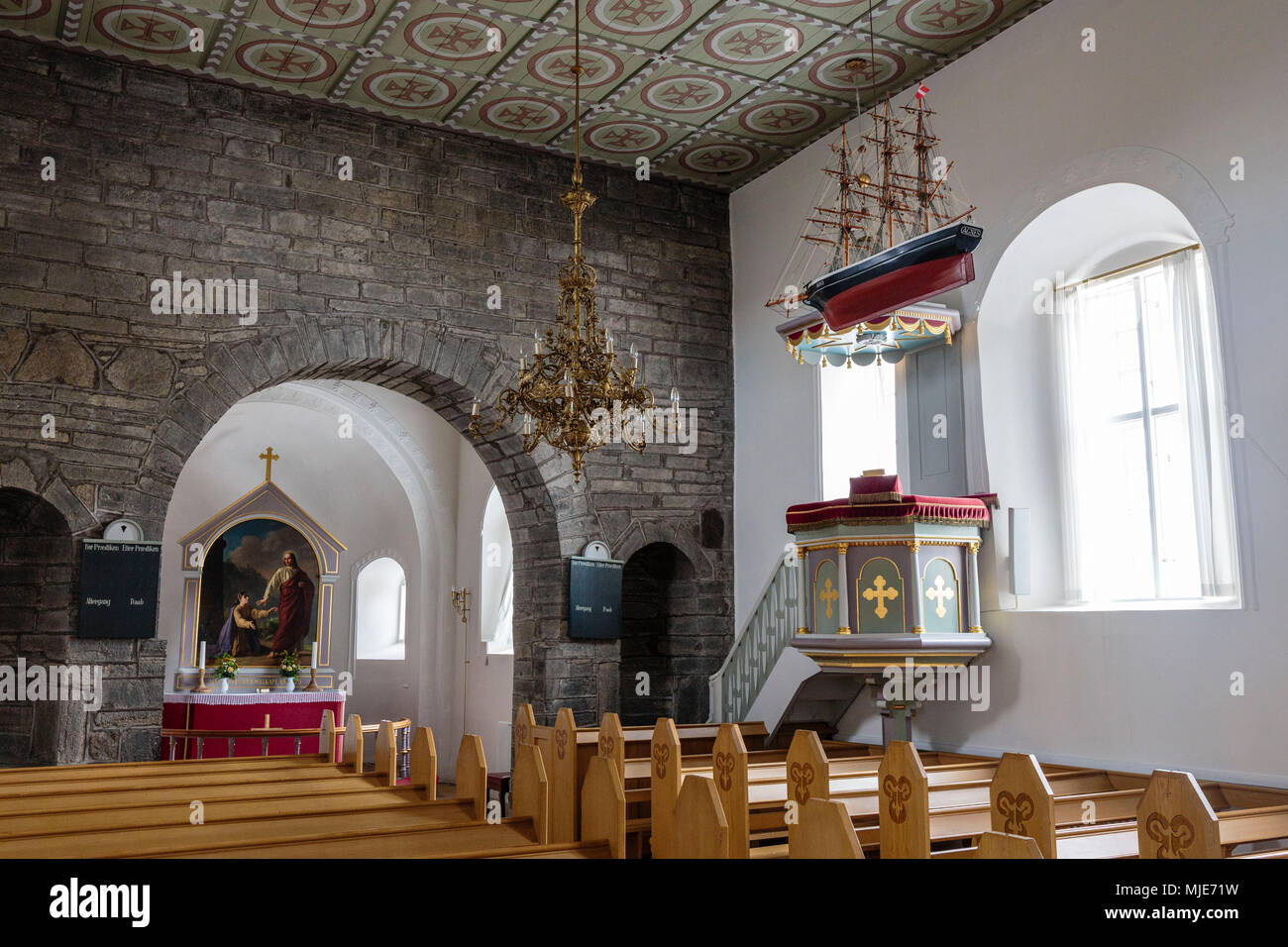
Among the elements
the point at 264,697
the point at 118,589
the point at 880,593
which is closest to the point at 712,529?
the point at 880,593

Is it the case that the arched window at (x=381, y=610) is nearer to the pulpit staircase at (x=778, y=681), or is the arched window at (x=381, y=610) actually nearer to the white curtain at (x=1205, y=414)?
the pulpit staircase at (x=778, y=681)

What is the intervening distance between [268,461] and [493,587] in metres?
3.17

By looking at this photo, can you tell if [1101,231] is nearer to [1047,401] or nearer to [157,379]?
[1047,401]

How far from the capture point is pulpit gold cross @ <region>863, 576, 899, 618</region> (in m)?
6.68

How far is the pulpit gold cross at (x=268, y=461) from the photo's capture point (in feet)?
42.6

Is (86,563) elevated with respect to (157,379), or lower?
lower

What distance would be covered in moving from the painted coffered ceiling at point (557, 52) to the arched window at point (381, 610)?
22.0 ft

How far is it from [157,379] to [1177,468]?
6.86 m

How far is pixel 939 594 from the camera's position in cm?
677

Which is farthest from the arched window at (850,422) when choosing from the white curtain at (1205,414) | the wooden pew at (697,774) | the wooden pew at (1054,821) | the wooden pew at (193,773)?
the wooden pew at (193,773)

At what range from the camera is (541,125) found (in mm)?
9227

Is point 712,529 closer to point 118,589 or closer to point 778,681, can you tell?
point 778,681
